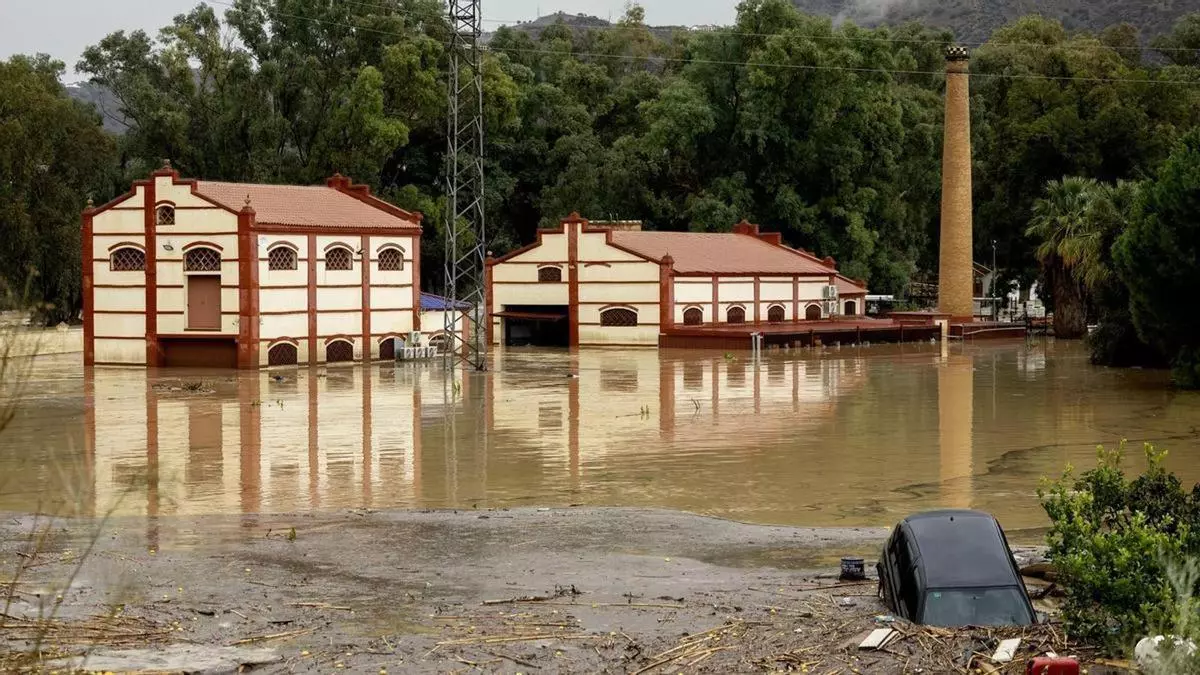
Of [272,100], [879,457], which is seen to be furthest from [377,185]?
[879,457]

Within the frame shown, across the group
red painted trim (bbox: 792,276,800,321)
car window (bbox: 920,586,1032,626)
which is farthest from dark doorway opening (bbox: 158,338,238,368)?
car window (bbox: 920,586,1032,626)

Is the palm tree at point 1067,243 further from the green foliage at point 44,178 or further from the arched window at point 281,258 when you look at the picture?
the green foliage at point 44,178

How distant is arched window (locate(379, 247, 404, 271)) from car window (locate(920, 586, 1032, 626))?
4553 centimetres

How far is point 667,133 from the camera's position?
3253 inches

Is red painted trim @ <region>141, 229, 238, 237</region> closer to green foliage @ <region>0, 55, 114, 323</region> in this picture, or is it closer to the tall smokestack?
green foliage @ <region>0, 55, 114, 323</region>

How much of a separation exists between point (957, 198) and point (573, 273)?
1995 cm

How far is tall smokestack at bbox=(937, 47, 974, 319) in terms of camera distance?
74312 millimetres

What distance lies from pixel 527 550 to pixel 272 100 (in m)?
67.2

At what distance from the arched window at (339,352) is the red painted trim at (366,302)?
642 millimetres

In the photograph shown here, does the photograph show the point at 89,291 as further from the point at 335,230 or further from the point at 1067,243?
the point at 1067,243

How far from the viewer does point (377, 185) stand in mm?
82688

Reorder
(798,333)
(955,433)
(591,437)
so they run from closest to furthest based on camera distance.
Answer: (591,437)
(955,433)
(798,333)

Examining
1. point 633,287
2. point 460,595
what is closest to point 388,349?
point 633,287

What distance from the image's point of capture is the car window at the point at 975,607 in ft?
43.8
